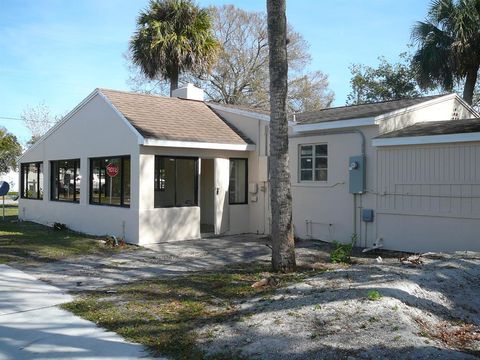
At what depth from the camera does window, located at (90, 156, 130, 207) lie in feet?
44.6

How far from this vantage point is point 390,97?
32.3 m

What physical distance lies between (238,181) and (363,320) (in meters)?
10.1

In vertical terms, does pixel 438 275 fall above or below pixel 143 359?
above

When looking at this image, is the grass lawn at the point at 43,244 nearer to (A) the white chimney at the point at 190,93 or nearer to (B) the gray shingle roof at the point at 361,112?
(A) the white chimney at the point at 190,93

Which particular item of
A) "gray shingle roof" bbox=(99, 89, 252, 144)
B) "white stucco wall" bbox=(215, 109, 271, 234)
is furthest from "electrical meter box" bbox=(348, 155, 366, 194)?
"gray shingle roof" bbox=(99, 89, 252, 144)

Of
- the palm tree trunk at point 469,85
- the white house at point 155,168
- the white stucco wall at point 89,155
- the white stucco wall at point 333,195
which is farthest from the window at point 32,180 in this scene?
the palm tree trunk at point 469,85

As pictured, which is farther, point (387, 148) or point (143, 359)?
point (387, 148)

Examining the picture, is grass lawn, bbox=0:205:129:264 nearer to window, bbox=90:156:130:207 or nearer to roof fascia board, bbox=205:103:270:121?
window, bbox=90:156:130:207

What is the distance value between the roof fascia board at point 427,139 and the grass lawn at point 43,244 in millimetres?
7129

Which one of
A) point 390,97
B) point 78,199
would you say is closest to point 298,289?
point 78,199

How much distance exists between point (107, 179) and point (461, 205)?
9.49 metres

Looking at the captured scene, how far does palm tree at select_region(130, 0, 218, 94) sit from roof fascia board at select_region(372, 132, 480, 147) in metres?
13.0

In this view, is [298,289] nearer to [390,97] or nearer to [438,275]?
[438,275]

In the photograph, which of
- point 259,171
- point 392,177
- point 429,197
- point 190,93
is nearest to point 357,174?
point 392,177
